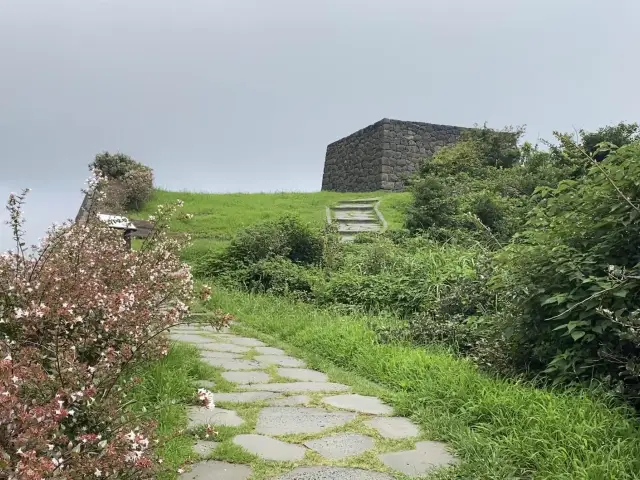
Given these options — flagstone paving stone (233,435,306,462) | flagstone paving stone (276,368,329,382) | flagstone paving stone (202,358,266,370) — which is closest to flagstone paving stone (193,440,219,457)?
flagstone paving stone (233,435,306,462)

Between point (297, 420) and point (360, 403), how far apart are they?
0.48 metres

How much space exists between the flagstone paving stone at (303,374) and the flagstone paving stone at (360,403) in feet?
1.46

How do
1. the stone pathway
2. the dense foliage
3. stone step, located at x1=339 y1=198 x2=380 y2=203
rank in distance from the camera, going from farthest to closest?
stone step, located at x1=339 y1=198 x2=380 y2=203 → the dense foliage → the stone pathway

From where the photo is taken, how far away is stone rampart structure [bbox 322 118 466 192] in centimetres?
1853

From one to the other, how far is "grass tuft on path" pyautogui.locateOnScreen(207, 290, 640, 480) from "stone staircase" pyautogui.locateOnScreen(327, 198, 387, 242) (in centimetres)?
672

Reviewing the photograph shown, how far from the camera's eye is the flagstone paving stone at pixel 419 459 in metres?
2.38

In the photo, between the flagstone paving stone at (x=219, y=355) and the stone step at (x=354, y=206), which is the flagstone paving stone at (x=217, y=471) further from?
the stone step at (x=354, y=206)

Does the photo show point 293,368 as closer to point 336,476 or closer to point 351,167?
point 336,476

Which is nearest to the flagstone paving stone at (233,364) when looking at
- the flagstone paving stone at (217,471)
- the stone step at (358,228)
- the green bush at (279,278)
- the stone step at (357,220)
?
the flagstone paving stone at (217,471)

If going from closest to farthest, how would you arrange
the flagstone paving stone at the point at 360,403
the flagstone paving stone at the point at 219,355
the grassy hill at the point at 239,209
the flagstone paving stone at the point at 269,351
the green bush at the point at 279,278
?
the flagstone paving stone at the point at 360,403 < the flagstone paving stone at the point at 219,355 < the flagstone paving stone at the point at 269,351 < the green bush at the point at 279,278 < the grassy hill at the point at 239,209

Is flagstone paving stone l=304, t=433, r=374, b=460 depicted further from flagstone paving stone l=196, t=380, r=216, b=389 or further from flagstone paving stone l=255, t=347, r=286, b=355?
flagstone paving stone l=255, t=347, r=286, b=355

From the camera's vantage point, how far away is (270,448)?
255cm

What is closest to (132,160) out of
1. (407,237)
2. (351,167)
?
(351,167)

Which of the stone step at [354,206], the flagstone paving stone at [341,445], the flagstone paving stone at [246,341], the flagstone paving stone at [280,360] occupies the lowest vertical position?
the flagstone paving stone at [341,445]
